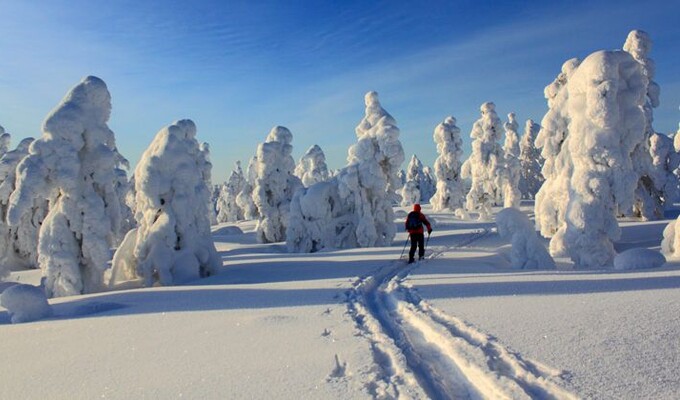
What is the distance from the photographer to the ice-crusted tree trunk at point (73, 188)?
41.4ft

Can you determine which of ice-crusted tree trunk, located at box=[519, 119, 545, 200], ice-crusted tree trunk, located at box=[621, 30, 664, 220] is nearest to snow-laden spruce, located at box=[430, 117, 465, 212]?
ice-crusted tree trunk, located at box=[621, 30, 664, 220]

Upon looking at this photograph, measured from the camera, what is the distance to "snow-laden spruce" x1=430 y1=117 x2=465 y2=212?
134 ft

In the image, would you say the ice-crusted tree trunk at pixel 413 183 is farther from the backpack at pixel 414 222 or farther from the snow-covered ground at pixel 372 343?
the snow-covered ground at pixel 372 343

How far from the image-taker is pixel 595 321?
5.25 meters

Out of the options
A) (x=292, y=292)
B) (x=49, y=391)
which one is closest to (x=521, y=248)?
(x=292, y=292)

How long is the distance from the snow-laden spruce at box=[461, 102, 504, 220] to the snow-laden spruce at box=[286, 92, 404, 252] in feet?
54.5

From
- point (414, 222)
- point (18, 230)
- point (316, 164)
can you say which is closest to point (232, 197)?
point (316, 164)

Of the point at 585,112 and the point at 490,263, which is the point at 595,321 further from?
the point at 585,112

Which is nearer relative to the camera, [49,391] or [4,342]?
[49,391]

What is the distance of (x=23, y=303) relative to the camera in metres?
8.16

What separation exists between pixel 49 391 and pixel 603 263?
1448 centimetres

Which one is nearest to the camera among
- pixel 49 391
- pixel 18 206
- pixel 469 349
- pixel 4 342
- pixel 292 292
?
pixel 49 391

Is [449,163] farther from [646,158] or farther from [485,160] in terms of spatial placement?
[646,158]

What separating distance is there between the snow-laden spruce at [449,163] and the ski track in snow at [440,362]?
35205 millimetres
